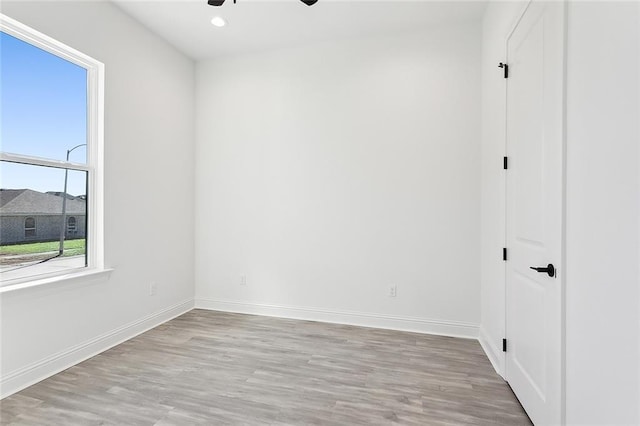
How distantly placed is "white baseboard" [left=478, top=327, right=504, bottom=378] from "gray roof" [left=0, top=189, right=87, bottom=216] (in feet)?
11.8

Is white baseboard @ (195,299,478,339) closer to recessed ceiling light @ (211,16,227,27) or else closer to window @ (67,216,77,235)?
window @ (67,216,77,235)

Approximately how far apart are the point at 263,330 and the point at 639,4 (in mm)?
3369

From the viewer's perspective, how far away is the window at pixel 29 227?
7.97 ft

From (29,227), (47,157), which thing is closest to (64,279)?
(29,227)

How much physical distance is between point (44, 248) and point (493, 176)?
368 cm

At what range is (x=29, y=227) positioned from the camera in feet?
8.05

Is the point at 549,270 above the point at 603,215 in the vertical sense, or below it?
below

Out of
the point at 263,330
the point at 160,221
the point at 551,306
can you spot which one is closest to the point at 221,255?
the point at 160,221

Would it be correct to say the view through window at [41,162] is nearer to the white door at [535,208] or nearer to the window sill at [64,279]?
the window sill at [64,279]

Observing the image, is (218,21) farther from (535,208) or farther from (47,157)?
(535,208)

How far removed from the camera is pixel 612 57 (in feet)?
3.89

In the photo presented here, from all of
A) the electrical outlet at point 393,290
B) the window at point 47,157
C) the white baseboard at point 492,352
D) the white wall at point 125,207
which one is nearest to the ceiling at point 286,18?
the white wall at point 125,207

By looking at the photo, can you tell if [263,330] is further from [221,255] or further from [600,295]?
[600,295]

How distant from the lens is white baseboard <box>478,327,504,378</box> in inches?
94.6
